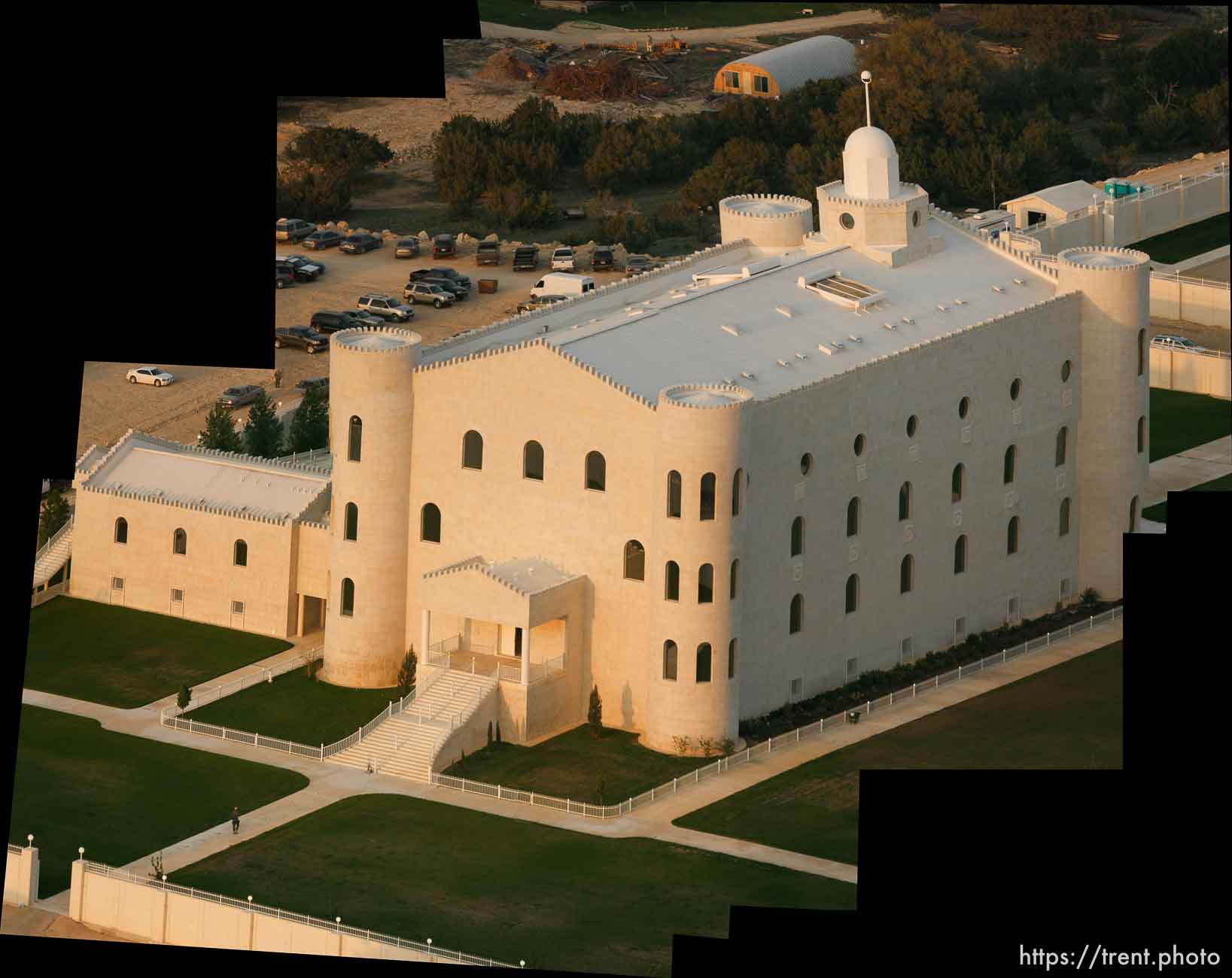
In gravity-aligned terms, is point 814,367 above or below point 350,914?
above

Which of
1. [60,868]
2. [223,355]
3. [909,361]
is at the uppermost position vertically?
[223,355]

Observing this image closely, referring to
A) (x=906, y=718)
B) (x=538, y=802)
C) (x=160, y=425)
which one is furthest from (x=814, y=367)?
(x=160, y=425)

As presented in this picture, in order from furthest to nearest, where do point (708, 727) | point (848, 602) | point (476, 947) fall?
1. point (848, 602)
2. point (708, 727)
3. point (476, 947)

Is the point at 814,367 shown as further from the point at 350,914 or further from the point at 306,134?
the point at 306,134

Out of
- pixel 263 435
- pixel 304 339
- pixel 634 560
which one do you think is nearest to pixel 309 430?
pixel 263 435

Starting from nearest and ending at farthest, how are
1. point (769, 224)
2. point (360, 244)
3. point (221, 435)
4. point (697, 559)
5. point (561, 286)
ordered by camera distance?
point (697, 559)
point (769, 224)
point (221, 435)
point (561, 286)
point (360, 244)

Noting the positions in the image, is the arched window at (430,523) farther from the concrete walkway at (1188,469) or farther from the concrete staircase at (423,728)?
the concrete walkway at (1188,469)

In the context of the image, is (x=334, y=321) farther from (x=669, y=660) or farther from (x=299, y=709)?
(x=669, y=660)
